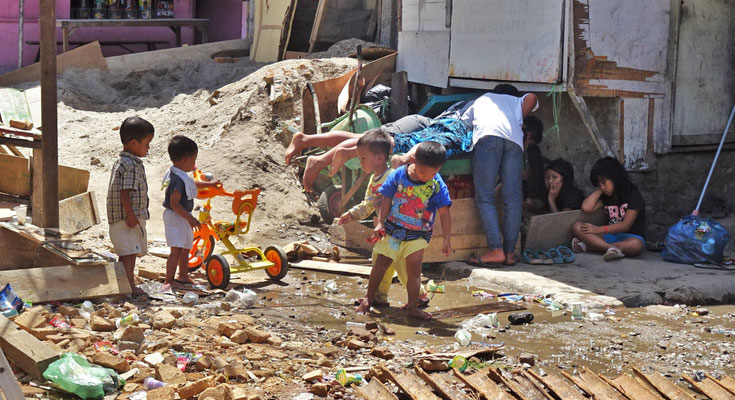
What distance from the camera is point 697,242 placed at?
833cm

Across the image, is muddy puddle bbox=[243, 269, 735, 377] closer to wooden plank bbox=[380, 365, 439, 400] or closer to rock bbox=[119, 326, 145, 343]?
wooden plank bbox=[380, 365, 439, 400]

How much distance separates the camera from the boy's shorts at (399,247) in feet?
21.5

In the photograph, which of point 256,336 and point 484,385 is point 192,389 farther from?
point 484,385

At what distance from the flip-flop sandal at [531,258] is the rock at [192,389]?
4.81 m

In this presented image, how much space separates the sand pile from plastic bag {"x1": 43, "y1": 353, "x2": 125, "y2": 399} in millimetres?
3859

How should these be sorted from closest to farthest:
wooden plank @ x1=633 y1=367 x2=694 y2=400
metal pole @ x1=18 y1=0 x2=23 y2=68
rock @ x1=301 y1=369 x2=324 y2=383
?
wooden plank @ x1=633 y1=367 x2=694 y2=400 < rock @ x1=301 y1=369 x2=324 y2=383 < metal pole @ x1=18 y1=0 x2=23 y2=68

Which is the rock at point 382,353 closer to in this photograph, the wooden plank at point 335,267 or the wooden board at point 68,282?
the wooden board at point 68,282

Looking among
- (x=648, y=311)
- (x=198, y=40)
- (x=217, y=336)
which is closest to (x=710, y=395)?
(x=648, y=311)

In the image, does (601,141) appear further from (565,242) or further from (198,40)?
(198,40)

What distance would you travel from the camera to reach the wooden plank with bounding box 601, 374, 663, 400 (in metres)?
4.70

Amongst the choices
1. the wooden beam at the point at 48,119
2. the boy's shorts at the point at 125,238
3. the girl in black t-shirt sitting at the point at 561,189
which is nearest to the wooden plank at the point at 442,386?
the boy's shorts at the point at 125,238

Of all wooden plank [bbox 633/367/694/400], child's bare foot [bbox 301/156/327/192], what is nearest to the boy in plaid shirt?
child's bare foot [bbox 301/156/327/192]

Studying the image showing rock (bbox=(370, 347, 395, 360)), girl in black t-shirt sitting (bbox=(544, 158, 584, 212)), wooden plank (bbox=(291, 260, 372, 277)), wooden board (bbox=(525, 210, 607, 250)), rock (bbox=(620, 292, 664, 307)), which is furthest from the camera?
girl in black t-shirt sitting (bbox=(544, 158, 584, 212))

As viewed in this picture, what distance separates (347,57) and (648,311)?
296 inches
